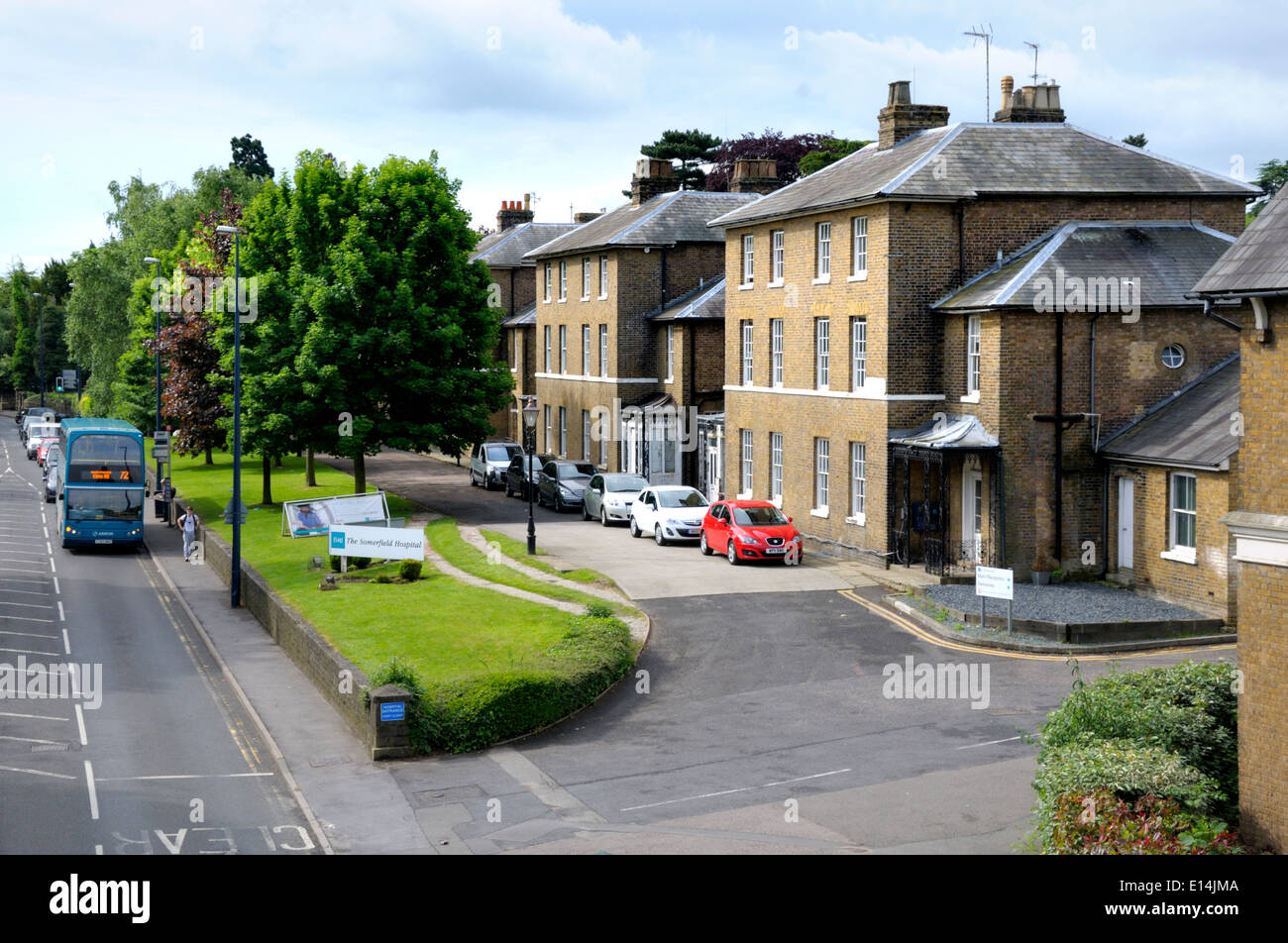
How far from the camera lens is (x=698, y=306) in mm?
47688

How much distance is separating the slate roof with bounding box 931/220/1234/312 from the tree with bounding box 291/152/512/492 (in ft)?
60.4

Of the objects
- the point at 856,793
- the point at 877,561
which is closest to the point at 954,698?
the point at 856,793

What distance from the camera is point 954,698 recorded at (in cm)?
2159

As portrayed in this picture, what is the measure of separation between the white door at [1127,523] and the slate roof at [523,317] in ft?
118

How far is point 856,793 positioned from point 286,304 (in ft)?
108

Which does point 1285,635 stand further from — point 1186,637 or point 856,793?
point 1186,637

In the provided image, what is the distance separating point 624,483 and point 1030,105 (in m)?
16.4

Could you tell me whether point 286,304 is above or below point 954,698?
above

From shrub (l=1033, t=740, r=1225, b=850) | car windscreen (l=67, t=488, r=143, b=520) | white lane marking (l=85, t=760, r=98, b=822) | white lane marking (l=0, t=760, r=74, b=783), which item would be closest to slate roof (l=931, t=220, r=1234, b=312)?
shrub (l=1033, t=740, r=1225, b=850)

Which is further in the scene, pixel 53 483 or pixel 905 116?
pixel 53 483

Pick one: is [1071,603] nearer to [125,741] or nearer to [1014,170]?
[1014,170]

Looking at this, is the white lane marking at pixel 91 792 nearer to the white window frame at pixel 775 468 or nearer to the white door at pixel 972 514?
the white door at pixel 972 514

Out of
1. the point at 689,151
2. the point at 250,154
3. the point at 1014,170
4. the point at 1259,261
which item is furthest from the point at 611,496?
the point at 250,154

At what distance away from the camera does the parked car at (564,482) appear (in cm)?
4634
